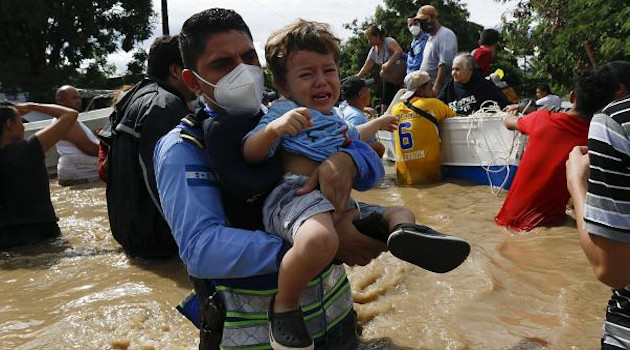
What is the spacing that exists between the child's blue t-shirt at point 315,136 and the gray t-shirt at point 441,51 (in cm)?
559

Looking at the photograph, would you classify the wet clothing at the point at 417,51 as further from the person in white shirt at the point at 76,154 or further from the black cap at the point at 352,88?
the person in white shirt at the point at 76,154

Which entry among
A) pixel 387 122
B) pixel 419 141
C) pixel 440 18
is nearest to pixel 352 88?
pixel 419 141

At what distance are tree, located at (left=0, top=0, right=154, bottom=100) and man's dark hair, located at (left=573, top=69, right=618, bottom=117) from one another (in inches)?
846

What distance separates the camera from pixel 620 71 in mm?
3207

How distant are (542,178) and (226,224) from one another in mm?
3586

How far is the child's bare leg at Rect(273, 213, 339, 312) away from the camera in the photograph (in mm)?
1768

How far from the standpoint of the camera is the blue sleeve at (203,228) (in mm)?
1830

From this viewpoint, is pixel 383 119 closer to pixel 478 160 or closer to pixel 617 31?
pixel 478 160

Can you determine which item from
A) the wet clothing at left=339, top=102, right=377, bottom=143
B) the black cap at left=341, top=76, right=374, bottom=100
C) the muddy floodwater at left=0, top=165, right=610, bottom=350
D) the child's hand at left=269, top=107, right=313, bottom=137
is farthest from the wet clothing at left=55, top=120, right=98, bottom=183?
the child's hand at left=269, top=107, right=313, bottom=137

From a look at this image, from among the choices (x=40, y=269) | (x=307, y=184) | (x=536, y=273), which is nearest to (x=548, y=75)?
(x=536, y=273)

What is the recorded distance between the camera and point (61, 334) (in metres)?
3.24

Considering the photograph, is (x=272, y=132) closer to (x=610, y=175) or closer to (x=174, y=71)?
(x=610, y=175)

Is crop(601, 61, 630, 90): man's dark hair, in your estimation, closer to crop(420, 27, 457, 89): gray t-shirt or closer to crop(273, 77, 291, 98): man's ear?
crop(273, 77, 291, 98): man's ear

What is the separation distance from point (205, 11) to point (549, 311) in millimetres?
2357
